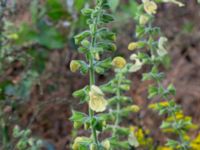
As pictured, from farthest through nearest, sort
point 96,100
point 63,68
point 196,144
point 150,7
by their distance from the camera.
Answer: point 63,68, point 196,144, point 150,7, point 96,100

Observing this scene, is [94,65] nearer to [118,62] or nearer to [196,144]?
[118,62]

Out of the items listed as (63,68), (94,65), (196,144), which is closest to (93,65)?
(94,65)

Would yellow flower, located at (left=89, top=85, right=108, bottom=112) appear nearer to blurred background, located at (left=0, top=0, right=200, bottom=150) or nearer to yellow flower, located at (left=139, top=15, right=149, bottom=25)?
yellow flower, located at (left=139, top=15, right=149, bottom=25)

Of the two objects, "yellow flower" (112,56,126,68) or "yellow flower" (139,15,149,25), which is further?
"yellow flower" (139,15,149,25)

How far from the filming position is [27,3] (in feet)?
11.7

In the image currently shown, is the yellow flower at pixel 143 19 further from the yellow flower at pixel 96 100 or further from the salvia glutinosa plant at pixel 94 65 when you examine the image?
the yellow flower at pixel 96 100

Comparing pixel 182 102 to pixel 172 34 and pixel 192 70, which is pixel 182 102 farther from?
pixel 172 34

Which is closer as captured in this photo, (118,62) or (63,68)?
(118,62)

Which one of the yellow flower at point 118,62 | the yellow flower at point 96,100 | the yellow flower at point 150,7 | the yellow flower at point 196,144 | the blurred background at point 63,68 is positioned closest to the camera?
the yellow flower at point 96,100

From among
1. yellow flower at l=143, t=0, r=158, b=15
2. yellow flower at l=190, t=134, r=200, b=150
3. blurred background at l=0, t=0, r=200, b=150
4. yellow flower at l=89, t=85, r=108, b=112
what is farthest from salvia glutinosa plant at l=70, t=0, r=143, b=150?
blurred background at l=0, t=0, r=200, b=150

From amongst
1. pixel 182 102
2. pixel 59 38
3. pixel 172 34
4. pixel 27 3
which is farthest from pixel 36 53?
pixel 172 34

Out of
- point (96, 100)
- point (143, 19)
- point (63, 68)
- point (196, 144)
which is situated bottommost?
point (196, 144)

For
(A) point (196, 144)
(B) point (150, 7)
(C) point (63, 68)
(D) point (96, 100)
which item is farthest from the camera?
(C) point (63, 68)

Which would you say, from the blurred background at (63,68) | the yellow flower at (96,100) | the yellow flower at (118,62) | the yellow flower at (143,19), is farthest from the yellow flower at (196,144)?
the yellow flower at (96,100)
